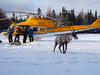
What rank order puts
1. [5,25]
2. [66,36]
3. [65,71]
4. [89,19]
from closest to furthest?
[65,71], [66,36], [5,25], [89,19]

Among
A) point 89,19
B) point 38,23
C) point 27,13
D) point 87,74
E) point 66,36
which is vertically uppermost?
point 89,19

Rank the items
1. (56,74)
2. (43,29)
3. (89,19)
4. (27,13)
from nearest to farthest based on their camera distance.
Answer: (56,74) < (27,13) < (43,29) < (89,19)

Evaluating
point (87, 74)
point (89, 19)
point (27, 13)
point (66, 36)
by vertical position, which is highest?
point (89, 19)

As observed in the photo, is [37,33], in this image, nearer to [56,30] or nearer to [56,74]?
→ [56,30]

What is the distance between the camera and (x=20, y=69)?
3.23 meters

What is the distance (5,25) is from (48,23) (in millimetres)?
33748

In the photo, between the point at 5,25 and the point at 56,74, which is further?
the point at 5,25

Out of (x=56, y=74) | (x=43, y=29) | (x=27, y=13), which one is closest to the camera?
(x=56, y=74)

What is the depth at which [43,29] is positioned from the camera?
11836 mm

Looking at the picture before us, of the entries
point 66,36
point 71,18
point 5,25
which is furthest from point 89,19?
point 66,36

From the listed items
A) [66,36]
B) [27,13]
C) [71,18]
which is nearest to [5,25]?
[71,18]

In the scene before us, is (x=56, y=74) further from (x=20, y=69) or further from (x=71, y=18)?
(x=71, y=18)

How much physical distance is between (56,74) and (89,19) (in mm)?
45192

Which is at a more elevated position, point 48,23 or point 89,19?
point 89,19
